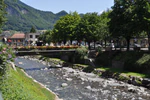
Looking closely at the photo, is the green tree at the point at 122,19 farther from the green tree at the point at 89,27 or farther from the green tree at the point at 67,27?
the green tree at the point at 67,27

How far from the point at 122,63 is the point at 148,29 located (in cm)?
720

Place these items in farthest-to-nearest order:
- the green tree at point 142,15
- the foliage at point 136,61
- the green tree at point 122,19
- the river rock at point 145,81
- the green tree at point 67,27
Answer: the green tree at point 67,27
the green tree at point 122,19
the green tree at point 142,15
the foliage at point 136,61
the river rock at point 145,81

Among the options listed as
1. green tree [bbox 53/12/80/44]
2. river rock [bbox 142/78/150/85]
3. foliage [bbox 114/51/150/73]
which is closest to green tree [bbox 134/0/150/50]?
foliage [bbox 114/51/150/73]

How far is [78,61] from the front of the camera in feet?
153

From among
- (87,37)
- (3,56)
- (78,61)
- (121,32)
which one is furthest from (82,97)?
(87,37)

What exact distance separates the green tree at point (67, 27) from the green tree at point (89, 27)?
174 inches

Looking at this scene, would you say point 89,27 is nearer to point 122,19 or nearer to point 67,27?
point 67,27

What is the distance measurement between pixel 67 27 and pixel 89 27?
11.4 meters

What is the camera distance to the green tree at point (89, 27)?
175 ft

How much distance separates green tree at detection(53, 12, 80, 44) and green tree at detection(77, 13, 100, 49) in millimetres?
4430

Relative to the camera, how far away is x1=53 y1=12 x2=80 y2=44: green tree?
6182cm

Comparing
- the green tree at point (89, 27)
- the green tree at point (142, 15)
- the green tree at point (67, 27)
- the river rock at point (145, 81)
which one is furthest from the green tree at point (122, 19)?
the green tree at point (67, 27)

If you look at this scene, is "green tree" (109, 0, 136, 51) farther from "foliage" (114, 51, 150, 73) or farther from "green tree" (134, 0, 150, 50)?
"foliage" (114, 51, 150, 73)

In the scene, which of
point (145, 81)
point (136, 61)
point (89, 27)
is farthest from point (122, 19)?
point (89, 27)
